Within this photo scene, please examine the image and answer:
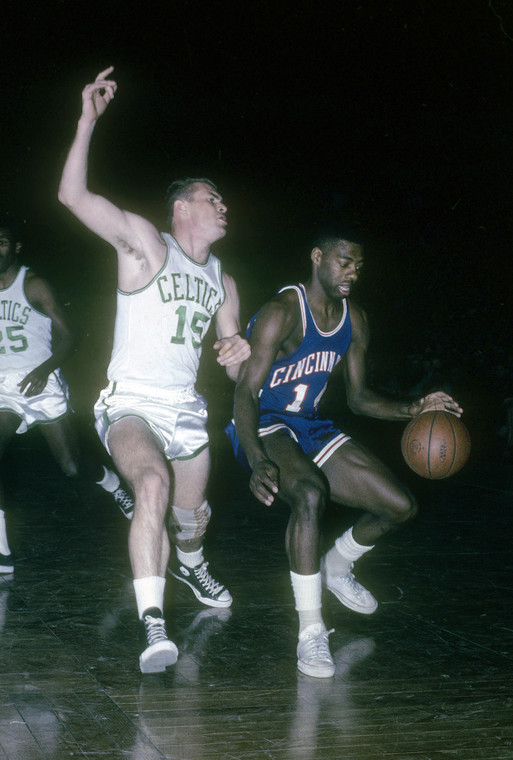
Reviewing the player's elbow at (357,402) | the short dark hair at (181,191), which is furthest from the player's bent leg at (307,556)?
the short dark hair at (181,191)

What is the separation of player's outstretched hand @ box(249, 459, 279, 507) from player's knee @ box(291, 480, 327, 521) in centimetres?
17

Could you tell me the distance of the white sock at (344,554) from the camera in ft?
12.4

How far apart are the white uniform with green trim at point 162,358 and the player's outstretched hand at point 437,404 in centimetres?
100

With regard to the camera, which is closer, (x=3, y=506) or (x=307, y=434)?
(x=307, y=434)

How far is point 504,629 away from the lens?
11.8 feet

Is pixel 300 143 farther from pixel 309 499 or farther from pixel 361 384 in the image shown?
pixel 309 499

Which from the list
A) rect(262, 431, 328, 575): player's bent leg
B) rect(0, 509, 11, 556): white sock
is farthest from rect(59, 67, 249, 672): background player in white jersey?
rect(0, 509, 11, 556): white sock

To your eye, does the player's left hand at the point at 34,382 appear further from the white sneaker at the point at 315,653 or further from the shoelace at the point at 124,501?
the white sneaker at the point at 315,653

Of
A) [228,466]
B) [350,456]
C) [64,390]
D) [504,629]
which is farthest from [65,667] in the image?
[228,466]

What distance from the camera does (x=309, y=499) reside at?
3.22 meters

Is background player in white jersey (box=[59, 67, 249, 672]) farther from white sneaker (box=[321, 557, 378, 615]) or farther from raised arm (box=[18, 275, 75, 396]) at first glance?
raised arm (box=[18, 275, 75, 396])

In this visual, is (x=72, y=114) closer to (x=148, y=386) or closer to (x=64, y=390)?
(x=64, y=390)

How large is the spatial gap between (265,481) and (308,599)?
19.6 inches

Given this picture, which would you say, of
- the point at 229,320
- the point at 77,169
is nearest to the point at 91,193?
the point at 77,169
